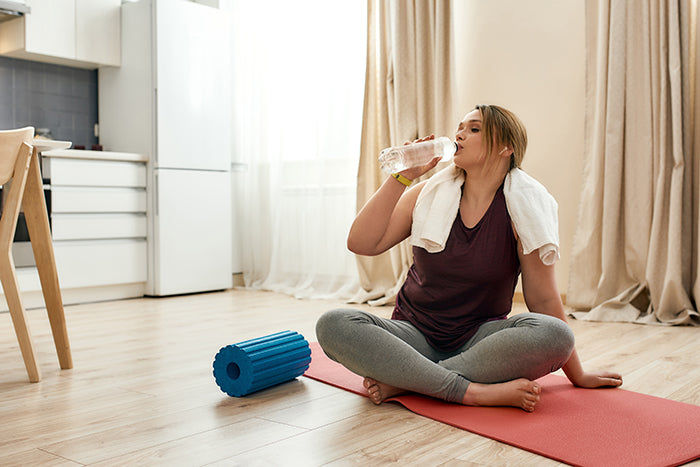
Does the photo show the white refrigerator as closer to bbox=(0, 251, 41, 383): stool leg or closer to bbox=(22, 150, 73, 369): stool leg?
bbox=(22, 150, 73, 369): stool leg

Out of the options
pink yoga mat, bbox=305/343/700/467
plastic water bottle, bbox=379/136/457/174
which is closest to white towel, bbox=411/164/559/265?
plastic water bottle, bbox=379/136/457/174

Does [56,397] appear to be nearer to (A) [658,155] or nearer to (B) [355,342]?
(B) [355,342]

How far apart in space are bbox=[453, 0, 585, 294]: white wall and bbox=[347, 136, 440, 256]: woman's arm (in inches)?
71.1

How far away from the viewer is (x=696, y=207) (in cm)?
290

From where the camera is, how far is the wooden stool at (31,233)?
1880 mm

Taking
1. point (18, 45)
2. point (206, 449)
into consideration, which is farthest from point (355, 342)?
point (18, 45)

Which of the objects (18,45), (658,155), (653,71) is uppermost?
(18,45)

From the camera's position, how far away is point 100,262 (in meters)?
3.73

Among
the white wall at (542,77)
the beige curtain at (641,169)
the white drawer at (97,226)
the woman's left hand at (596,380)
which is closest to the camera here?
the woman's left hand at (596,380)

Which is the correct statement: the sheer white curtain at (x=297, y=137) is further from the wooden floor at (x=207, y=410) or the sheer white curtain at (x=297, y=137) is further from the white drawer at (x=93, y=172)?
the wooden floor at (x=207, y=410)

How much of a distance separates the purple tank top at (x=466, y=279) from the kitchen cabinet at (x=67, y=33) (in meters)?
3.13

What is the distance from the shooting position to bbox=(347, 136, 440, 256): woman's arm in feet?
5.47

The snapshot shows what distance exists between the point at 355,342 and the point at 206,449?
440mm

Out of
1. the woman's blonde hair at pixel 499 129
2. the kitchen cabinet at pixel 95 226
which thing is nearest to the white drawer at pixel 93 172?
the kitchen cabinet at pixel 95 226
